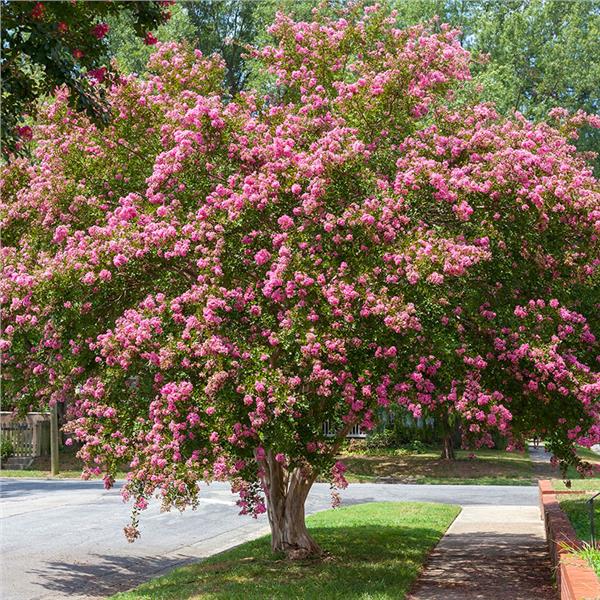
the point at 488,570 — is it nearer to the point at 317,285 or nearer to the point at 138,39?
the point at 317,285

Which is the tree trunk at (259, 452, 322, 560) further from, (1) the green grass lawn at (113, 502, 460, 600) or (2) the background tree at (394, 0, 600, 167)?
(2) the background tree at (394, 0, 600, 167)

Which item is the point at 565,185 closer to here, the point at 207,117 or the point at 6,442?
the point at 207,117

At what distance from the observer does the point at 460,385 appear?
10.9 metres

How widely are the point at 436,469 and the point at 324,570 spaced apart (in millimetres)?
16976

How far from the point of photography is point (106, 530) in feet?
56.1

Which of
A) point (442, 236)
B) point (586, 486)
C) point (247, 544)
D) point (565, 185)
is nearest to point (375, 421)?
point (442, 236)

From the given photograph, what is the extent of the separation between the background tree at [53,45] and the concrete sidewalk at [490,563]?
258 inches

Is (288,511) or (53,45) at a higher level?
(53,45)

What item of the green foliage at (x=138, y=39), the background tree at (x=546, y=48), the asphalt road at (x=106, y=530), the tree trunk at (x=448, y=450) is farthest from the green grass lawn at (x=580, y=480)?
the green foliage at (x=138, y=39)

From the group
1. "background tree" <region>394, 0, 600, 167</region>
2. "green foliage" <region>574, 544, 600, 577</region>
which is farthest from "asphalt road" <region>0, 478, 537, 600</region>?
"background tree" <region>394, 0, 600, 167</region>

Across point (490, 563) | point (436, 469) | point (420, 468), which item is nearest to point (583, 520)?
point (490, 563)

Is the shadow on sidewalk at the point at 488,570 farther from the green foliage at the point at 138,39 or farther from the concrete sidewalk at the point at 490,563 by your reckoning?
the green foliage at the point at 138,39

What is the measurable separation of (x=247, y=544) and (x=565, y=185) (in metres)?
7.74

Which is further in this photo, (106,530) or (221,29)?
(221,29)
